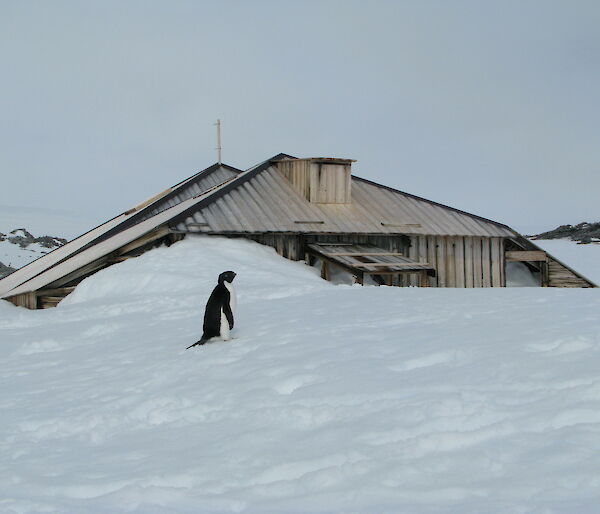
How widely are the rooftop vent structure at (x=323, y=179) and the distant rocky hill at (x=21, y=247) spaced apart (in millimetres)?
15130

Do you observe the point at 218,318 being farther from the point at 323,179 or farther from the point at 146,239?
the point at 323,179

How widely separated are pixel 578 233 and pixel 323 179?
21406mm

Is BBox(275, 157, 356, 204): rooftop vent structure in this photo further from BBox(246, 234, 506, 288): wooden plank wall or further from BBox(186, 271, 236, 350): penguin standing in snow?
BBox(186, 271, 236, 350): penguin standing in snow

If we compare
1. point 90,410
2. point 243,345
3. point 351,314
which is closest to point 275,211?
point 351,314

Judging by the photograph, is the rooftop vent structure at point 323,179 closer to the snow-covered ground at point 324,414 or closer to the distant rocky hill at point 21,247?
the snow-covered ground at point 324,414

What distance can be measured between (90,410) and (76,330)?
5833mm

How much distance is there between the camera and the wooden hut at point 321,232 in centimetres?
1984

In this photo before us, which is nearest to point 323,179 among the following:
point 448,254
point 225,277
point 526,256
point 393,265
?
point 393,265

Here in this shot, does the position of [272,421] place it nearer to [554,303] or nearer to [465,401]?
[465,401]

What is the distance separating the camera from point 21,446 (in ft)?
19.4

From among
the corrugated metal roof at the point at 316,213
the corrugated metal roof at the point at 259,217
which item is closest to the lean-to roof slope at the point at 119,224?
the corrugated metal roof at the point at 259,217

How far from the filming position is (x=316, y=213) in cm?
2295

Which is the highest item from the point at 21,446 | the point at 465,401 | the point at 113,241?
the point at 113,241

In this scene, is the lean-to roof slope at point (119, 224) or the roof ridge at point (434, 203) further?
the roof ridge at point (434, 203)
